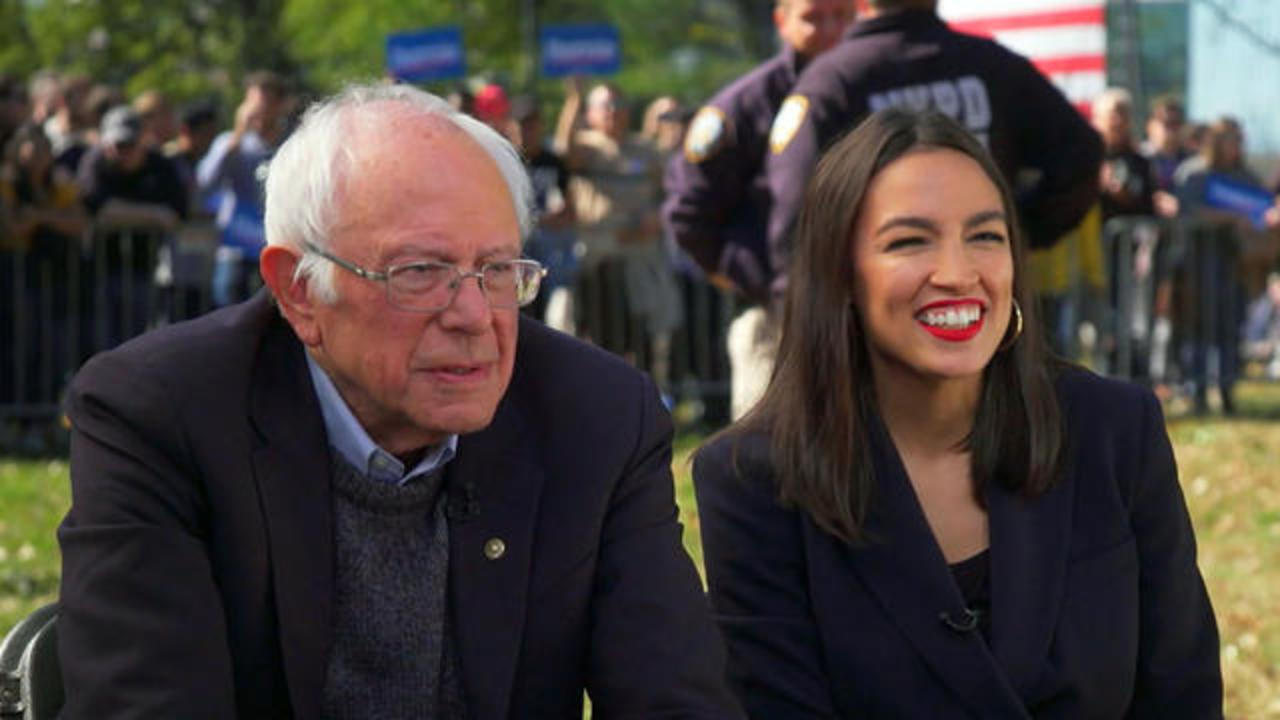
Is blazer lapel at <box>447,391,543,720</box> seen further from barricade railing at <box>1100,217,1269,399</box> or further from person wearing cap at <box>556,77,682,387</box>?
barricade railing at <box>1100,217,1269,399</box>

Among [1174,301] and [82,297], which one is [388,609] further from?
[1174,301]

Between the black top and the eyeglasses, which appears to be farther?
the black top

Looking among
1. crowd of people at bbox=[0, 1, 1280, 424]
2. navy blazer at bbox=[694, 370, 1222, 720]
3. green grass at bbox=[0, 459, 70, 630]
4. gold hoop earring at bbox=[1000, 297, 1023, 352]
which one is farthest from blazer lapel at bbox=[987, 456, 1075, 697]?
crowd of people at bbox=[0, 1, 1280, 424]

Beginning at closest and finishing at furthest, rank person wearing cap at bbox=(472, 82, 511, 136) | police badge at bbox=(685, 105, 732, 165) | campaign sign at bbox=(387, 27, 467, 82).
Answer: police badge at bbox=(685, 105, 732, 165) < person wearing cap at bbox=(472, 82, 511, 136) < campaign sign at bbox=(387, 27, 467, 82)

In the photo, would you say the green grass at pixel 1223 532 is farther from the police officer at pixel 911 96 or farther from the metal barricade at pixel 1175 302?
the police officer at pixel 911 96

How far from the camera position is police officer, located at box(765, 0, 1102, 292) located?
6.61 m

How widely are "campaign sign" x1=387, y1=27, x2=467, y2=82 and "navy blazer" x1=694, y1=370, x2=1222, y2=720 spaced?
11773 millimetres

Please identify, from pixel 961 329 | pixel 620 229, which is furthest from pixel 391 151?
pixel 620 229

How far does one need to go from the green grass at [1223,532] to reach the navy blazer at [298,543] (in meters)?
2.68

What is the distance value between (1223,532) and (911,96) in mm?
3835

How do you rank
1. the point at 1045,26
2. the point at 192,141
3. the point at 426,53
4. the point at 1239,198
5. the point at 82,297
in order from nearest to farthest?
1. the point at 1045,26
2. the point at 82,297
3. the point at 192,141
4. the point at 1239,198
5. the point at 426,53

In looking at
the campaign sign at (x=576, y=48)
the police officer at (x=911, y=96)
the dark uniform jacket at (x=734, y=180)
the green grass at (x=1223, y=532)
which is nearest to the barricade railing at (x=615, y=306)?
the green grass at (x=1223, y=532)

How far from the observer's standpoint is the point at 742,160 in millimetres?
7230

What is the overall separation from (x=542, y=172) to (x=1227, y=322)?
4.63 m
